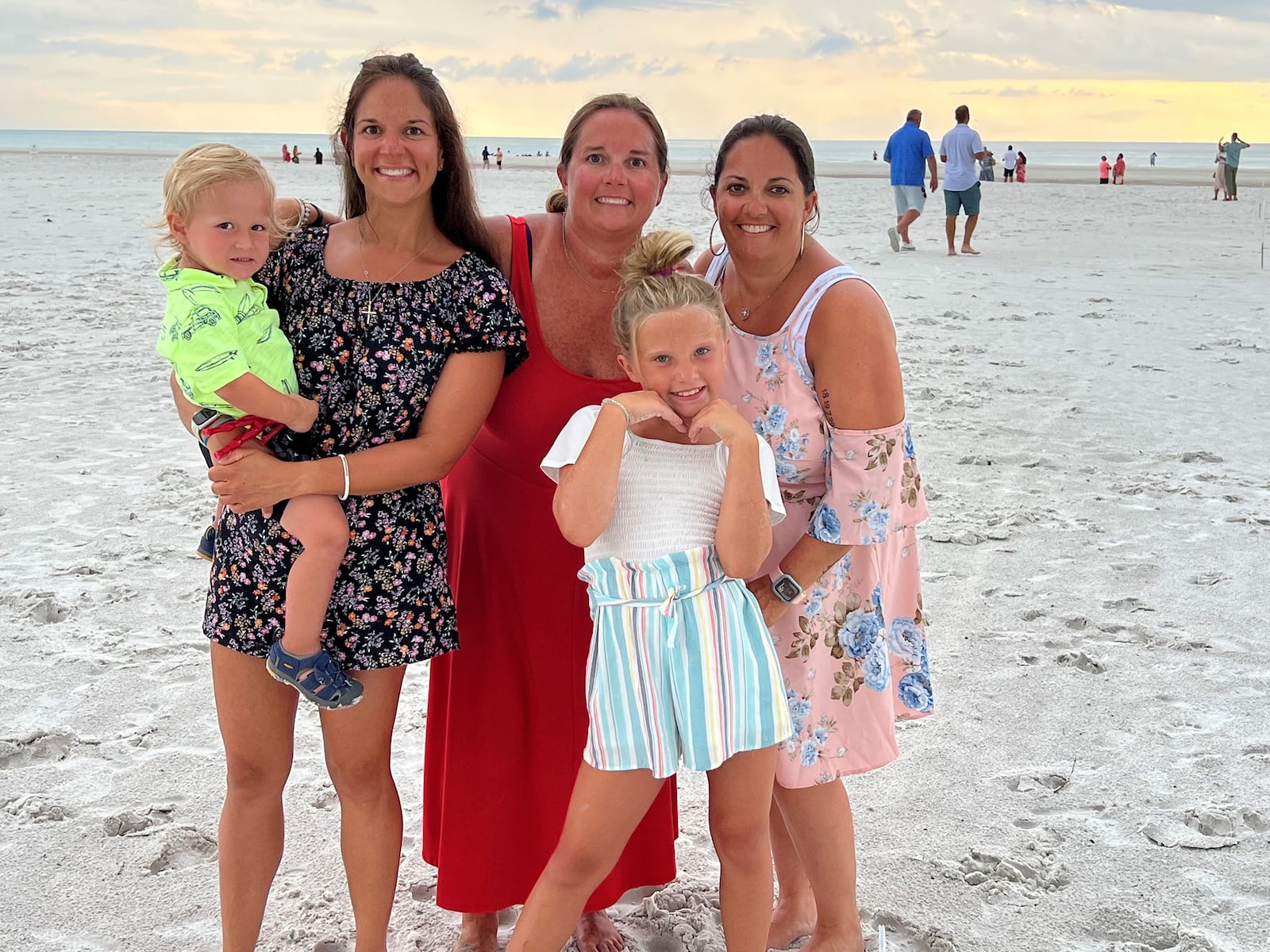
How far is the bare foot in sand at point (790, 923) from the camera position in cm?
297

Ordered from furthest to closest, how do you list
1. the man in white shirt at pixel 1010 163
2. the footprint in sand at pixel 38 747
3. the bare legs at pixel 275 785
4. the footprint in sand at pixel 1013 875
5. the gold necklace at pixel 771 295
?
the man in white shirt at pixel 1010 163 < the footprint in sand at pixel 38 747 < the footprint in sand at pixel 1013 875 < the gold necklace at pixel 771 295 < the bare legs at pixel 275 785

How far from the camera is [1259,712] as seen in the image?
3.88 m

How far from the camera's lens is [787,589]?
8.38ft

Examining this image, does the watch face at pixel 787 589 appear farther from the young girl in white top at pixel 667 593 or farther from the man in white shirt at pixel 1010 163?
the man in white shirt at pixel 1010 163

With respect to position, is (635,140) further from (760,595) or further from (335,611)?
(335,611)

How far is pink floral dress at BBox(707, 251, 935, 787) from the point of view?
255 centimetres

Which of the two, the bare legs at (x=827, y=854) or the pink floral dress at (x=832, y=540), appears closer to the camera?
the pink floral dress at (x=832, y=540)

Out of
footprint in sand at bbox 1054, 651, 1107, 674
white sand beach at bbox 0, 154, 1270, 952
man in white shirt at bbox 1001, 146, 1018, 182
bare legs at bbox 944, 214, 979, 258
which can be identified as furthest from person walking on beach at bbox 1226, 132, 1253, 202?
footprint in sand at bbox 1054, 651, 1107, 674

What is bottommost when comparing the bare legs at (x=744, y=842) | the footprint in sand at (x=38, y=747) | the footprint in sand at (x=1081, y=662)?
the footprint in sand at (x=1081, y=662)

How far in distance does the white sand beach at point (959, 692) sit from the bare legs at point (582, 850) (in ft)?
1.87

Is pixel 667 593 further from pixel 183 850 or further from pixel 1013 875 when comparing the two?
pixel 183 850

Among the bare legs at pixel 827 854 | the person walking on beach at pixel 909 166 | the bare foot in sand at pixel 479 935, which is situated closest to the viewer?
the bare legs at pixel 827 854

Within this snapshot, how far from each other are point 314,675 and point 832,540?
1.13 m

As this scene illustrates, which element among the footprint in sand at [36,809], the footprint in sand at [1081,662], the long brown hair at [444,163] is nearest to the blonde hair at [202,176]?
the long brown hair at [444,163]
